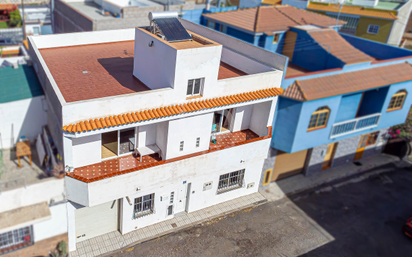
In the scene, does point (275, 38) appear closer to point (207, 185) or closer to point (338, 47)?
point (338, 47)

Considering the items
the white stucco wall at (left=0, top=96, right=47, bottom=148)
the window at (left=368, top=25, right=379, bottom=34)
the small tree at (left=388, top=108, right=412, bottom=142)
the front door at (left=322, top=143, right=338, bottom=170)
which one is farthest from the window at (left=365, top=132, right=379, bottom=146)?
the white stucco wall at (left=0, top=96, right=47, bottom=148)

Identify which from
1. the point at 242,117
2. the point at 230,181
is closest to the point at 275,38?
the point at 242,117

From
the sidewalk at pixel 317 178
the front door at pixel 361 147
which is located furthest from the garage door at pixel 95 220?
the front door at pixel 361 147

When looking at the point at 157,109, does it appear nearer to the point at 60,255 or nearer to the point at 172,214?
the point at 172,214

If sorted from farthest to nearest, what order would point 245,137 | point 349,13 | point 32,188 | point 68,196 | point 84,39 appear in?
point 349,13, point 32,188, point 84,39, point 245,137, point 68,196

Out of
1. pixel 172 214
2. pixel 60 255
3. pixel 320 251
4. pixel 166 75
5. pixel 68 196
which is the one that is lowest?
pixel 60 255

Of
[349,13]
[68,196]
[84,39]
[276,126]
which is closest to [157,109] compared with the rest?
[68,196]
